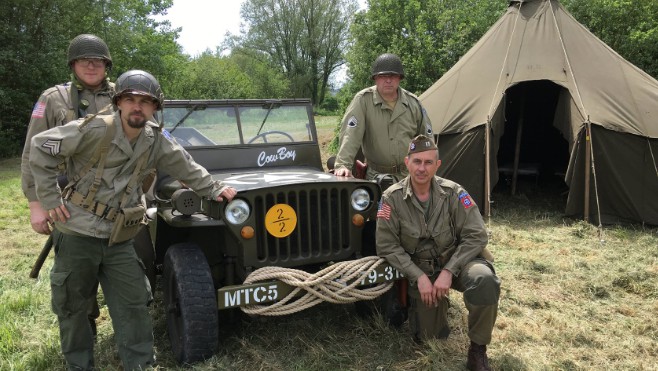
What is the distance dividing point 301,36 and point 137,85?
38.0 m

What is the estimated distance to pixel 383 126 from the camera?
4.35 metres

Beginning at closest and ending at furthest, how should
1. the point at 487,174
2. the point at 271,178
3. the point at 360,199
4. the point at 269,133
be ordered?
the point at 360,199, the point at 271,178, the point at 269,133, the point at 487,174

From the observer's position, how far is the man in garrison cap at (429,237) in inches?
121

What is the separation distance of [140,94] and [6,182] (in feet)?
32.2

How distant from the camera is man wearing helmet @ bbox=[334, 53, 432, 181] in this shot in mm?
4254

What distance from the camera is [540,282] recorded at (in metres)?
4.80

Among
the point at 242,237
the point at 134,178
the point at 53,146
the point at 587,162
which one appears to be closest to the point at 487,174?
the point at 587,162

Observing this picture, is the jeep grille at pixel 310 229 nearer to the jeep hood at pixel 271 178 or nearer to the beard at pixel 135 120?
the jeep hood at pixel 271 178

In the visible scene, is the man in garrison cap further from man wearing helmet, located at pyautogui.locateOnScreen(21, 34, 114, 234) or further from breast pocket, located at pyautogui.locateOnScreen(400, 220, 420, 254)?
man wearing helmet, located at pyautogui.locateOnScreen(21, 34, 114, 234)

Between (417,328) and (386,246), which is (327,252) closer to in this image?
(386,246)

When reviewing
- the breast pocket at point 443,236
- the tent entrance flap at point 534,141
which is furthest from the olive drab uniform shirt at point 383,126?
the tent entrance flap at point 534,141

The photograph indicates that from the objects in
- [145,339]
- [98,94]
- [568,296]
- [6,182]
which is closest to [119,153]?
[98,94]

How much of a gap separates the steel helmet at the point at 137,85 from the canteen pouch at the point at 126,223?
590mm

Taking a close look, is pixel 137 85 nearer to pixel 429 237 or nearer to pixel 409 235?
pixel 409 235
